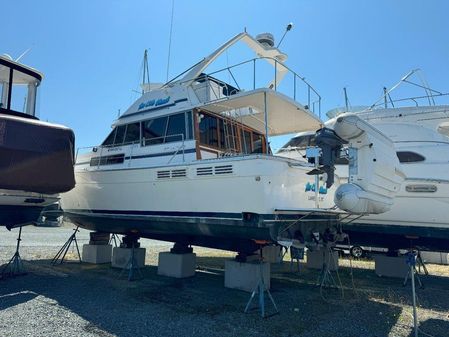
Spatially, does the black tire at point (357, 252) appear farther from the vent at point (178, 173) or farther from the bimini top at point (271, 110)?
the vent at point (178, 173)

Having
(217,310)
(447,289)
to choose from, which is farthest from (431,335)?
(447,289)

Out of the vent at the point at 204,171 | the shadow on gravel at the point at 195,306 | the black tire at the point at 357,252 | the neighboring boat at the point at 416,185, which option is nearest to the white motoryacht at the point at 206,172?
the vent at the point at 204,171

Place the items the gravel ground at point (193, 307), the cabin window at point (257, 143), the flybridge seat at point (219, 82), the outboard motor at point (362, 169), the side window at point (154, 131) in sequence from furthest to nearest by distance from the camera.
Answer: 1. the cabin window at point (257, 143)
2. the side window at point (154, 131)
3. the flybridge seat at point (219, 82)
4. the outboard motor at point (362, 169)
5. the gravel ground at point (193, 307)

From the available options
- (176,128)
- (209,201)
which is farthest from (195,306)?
(176,128)

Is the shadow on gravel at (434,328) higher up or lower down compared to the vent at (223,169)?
lower down

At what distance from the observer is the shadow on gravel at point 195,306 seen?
16.9ft

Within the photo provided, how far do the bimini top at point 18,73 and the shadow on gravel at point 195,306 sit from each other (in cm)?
438

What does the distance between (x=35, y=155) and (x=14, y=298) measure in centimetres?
245

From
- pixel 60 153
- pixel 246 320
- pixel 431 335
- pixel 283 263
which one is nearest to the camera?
pixel 431 335

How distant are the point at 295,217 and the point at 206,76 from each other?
3.52m

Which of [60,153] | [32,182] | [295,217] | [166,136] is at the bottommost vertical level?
[295,217]

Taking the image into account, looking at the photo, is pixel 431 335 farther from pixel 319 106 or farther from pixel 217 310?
pixel 319 106

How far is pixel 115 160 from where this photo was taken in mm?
9141

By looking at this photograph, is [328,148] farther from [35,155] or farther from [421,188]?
[35,155]
